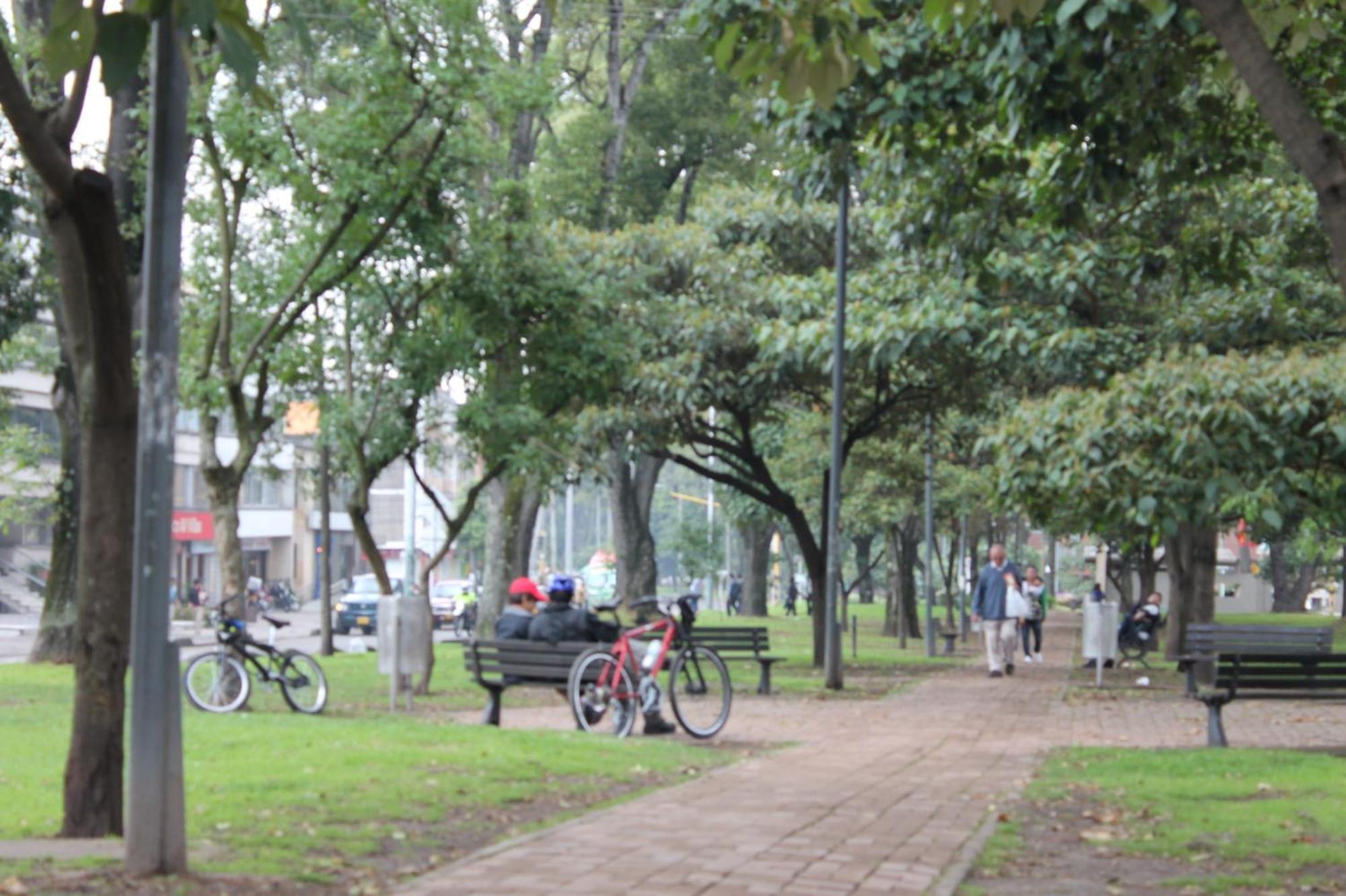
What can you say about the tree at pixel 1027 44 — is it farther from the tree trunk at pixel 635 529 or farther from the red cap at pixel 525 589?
the tree trunk at pixel 635 529

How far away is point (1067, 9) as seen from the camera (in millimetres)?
9383

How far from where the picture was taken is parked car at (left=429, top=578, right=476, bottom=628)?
5447cm

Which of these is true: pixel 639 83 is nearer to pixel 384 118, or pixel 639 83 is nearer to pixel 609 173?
pixel 609 173

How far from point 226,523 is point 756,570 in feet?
133

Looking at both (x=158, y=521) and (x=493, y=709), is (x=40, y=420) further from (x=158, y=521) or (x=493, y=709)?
(x=158, y=521)

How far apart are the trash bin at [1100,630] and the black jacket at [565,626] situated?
11.2 metres

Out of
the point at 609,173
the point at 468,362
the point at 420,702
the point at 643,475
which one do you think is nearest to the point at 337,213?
the point at 468,362

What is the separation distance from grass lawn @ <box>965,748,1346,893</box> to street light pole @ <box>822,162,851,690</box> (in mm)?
9514

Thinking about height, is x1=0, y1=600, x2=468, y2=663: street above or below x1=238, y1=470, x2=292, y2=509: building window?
below

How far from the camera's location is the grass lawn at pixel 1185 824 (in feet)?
26.8

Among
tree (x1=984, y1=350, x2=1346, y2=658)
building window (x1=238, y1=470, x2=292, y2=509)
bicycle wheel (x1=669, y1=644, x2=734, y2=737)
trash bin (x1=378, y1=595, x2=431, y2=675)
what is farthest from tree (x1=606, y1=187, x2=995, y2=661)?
building window (x1=238, y1=470, x2=292, y2=509)

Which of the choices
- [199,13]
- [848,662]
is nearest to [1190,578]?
[848,662]

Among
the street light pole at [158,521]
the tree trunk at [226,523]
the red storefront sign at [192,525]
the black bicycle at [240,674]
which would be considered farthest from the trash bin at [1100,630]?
the red storefront sign at [192,525]

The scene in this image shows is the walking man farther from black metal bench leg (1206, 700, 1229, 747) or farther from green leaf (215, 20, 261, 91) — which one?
green leaf (215, 20, 261, 91)
